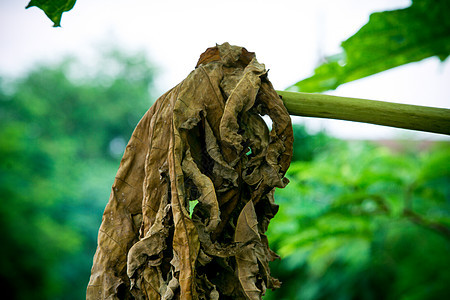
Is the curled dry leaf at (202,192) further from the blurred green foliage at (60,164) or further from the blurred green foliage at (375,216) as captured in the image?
the blurred green foliage at (60,164)

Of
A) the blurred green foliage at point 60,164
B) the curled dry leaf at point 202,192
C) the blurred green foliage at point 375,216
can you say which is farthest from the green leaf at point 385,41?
the blurred green foliage at point 60,164

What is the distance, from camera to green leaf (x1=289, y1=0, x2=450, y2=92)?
1170mm

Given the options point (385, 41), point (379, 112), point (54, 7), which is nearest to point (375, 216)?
point (385, 41)

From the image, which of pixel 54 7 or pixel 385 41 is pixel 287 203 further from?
pixel 54 7

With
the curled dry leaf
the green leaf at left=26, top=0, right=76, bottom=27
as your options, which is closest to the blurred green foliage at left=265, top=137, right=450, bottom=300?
the curled dry leaf

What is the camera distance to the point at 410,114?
2.37 ft

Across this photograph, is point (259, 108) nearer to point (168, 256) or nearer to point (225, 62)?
point (225, 62)

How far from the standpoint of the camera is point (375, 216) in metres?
2.60

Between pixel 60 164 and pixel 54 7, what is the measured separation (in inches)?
613

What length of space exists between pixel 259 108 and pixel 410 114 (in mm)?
280

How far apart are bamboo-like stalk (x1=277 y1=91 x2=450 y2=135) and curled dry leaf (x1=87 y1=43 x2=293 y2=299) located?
7 centimetres

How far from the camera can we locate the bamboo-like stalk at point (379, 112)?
72 centimetres

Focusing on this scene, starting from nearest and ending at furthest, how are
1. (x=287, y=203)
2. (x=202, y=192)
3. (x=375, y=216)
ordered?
(x=202, y=192), (x=287, y=203), (x=375, y=216)

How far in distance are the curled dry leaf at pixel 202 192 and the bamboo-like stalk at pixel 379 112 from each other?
0.07 m
